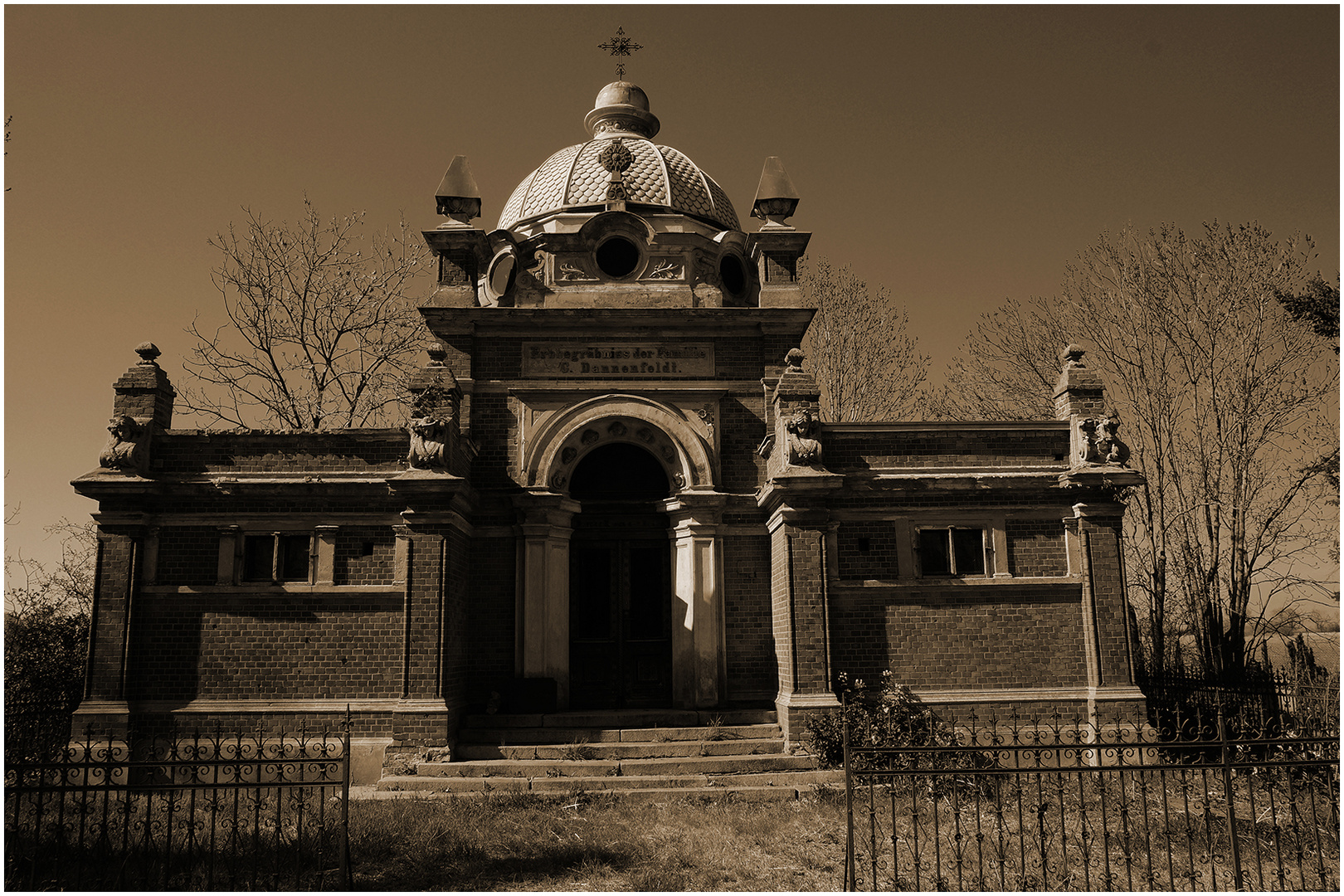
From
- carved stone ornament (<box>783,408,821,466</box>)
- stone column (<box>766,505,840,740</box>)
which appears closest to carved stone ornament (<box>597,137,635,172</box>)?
carved stone ornament (<box>783,408,821,466</box>)

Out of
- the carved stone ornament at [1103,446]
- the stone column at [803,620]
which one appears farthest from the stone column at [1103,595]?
the stone column at [803,620]

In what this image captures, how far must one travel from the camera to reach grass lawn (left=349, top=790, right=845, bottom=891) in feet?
26.6

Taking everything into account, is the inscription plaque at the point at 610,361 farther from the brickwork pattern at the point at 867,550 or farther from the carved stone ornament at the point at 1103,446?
the carved stone ornament at the point at 1103,446

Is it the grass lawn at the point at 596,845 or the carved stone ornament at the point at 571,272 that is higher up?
the carved stone ornament at the point at 571,272

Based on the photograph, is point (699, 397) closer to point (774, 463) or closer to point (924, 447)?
point (774, 463)

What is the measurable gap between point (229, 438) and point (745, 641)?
25.9 ft

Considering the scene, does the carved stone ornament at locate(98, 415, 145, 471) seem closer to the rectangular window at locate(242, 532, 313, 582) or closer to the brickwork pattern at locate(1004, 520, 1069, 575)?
the rectangular window at locate(242, 532, 313, 582)

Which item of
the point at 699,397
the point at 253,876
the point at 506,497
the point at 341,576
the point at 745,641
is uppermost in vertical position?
the point at 699,397

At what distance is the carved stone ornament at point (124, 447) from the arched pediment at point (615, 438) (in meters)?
5.23

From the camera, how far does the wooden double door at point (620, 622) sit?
14773mm

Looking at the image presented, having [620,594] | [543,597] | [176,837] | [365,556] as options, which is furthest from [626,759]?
[176,837]

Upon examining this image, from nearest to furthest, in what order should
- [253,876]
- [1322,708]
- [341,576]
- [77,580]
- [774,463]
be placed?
[253,876], [1322,708], [341,576], [774,463], [77,580]

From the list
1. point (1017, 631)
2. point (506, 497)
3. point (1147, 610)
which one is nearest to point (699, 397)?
point (506, 497)

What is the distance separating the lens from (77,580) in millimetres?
17906
